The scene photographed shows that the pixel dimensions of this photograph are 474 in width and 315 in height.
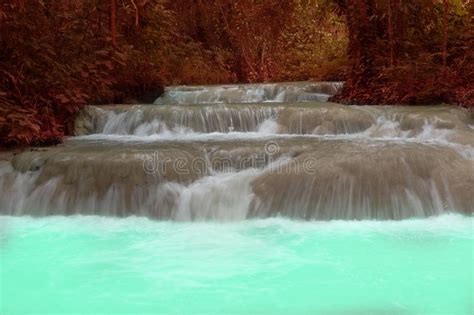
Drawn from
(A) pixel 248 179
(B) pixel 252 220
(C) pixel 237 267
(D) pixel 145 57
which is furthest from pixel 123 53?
(C) pixel 237 267

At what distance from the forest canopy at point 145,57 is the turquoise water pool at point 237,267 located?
313 cm

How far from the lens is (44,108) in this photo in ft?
27.9

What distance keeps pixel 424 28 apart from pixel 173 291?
9.57 m

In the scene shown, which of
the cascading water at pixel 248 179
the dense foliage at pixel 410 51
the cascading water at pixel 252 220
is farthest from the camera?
the dense foliage at pixel 410 51

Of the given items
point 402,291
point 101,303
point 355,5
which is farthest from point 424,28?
point 101,303

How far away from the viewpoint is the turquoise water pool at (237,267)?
145 inches

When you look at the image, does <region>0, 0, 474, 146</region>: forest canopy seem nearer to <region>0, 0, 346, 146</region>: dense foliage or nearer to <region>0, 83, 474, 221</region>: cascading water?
<region>0, 0, 346, 146</region>: dense foliage

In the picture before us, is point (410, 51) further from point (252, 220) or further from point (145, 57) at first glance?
point (252, 220)

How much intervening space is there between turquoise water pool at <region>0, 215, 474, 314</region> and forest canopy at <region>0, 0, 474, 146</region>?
3133 millimetres

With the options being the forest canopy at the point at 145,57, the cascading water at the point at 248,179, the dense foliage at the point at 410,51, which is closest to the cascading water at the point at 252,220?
the cascading water at the point at 248,179

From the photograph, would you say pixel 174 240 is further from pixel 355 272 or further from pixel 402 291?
pixel 402 291

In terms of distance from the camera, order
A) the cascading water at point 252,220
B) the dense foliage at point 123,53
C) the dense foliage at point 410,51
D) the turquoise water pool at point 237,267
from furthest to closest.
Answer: the dense foliage at point 410,51, the dense foliage at point 123,53, the cascading water at point 252,220, the turquoise water pool at point 237,267

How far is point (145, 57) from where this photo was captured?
12.3 m

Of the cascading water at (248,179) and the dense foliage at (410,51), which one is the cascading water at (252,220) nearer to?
the cascading water at (248,179)
